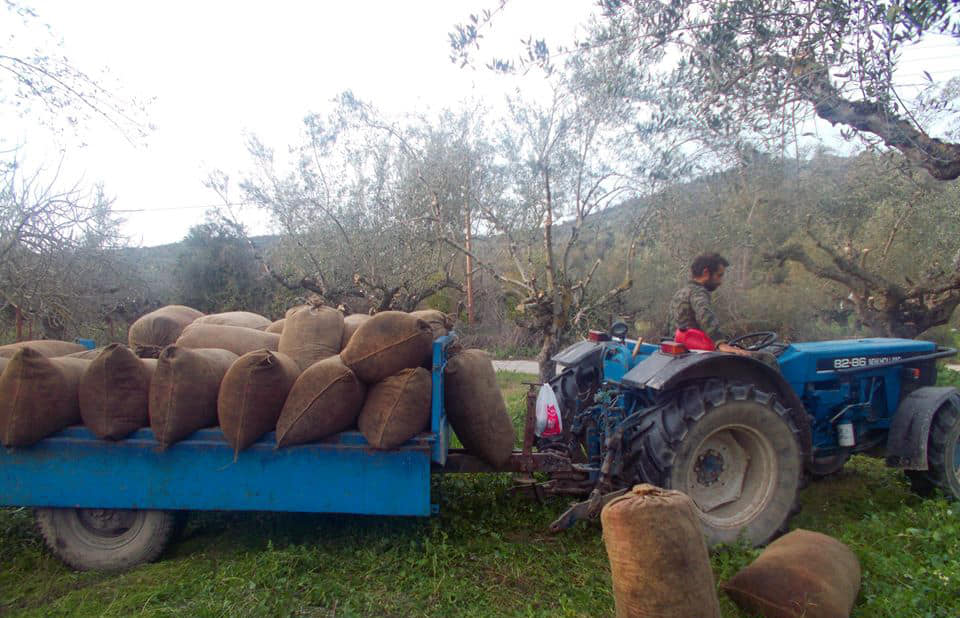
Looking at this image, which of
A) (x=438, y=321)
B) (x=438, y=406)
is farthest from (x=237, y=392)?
(x=438, y=321)

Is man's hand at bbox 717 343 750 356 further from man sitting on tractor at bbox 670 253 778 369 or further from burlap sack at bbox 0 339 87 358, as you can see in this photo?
burlap sack at bbox 0 339 87 358

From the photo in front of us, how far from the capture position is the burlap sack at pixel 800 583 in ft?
9.86

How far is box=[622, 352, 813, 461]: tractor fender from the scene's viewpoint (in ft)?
13.1

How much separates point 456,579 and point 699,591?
4.77ft

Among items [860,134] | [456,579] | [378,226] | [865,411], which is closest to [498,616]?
[456,579]

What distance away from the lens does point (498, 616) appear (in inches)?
129

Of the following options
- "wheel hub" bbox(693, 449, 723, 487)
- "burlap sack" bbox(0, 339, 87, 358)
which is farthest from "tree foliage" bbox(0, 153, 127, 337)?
"wheel hub" bbox(693, 449, 723, 487)

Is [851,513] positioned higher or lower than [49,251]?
lower

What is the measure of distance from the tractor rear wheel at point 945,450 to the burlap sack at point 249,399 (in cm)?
448

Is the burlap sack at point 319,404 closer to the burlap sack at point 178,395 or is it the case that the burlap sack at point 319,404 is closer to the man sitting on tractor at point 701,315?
the burlap sack at point 178,395

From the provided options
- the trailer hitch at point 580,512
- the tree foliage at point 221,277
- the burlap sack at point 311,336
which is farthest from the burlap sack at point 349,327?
the tree foliage at point 221,277

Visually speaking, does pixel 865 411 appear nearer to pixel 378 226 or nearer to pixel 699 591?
pixel 699 591

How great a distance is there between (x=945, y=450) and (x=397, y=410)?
385cm

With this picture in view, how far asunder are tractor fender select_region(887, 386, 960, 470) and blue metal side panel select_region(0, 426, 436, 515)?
3381mm
